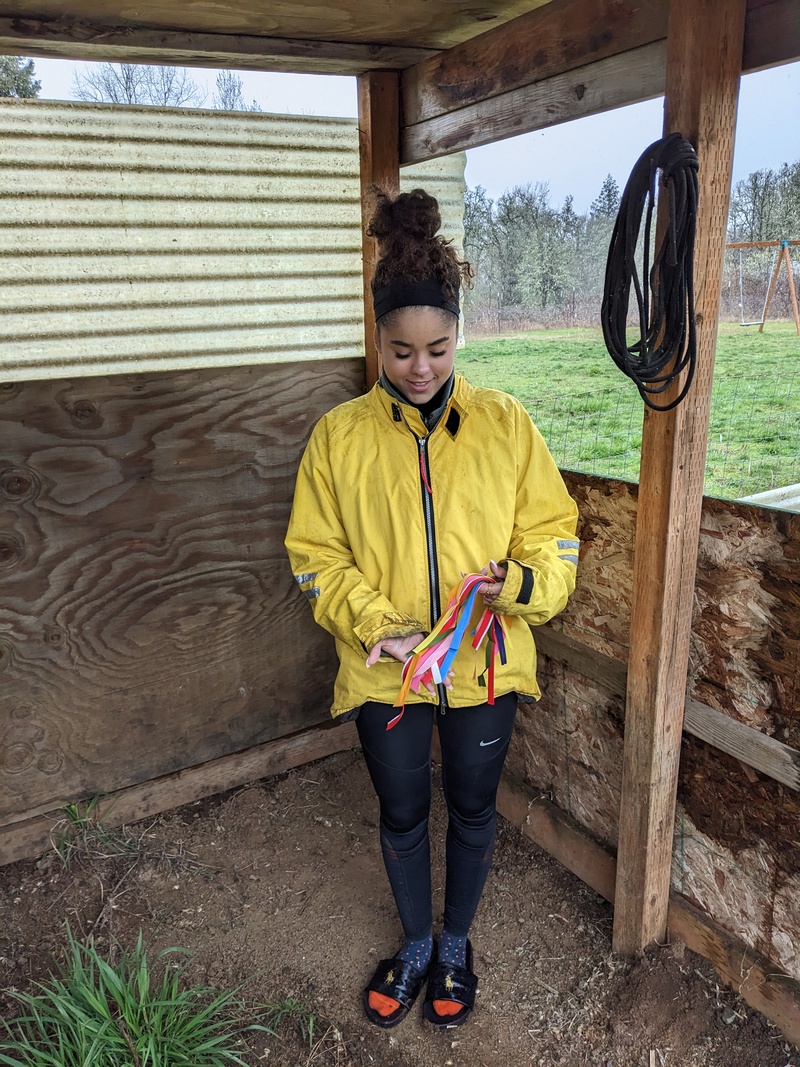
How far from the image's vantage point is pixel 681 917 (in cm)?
237

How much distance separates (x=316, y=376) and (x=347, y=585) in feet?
4.14

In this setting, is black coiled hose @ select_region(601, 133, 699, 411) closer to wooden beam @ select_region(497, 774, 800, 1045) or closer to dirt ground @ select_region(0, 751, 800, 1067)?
wooden beam @ select_region(497, 774, 800, 1045)

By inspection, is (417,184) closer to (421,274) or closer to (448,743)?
(421,274)

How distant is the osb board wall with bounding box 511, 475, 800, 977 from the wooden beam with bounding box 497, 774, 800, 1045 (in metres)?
0.05

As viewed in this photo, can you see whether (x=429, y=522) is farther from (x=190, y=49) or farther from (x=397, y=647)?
(x=190, y=49)

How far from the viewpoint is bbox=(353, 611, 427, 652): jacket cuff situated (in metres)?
1.96

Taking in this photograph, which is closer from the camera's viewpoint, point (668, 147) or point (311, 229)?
point (668, 147)

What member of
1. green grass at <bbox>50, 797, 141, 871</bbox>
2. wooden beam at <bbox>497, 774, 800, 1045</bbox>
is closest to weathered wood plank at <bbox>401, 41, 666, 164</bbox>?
wooden beam at <bbox>497, 774, 800, 1045</bbox>

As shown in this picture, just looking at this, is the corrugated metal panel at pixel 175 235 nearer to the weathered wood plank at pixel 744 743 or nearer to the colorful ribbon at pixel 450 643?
the colorful ribbon at pixel 450 643

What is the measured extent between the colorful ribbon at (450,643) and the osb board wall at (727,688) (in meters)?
0.56

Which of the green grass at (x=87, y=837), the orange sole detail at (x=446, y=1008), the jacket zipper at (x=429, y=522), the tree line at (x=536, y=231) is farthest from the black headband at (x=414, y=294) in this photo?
the green grass at (x=87, y=837)

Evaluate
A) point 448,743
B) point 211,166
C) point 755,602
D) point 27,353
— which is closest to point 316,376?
point 211,166

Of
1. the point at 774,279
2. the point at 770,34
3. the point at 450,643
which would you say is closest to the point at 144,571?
the point at 450,643

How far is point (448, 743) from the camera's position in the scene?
2191 millimetres
